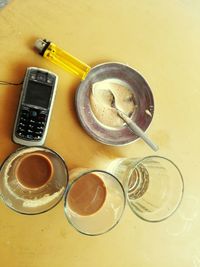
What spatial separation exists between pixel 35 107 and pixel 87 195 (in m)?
0.17

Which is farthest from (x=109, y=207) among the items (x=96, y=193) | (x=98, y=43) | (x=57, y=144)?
(x=98, y=43)

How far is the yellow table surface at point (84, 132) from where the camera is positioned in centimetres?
65

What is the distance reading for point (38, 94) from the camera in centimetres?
65

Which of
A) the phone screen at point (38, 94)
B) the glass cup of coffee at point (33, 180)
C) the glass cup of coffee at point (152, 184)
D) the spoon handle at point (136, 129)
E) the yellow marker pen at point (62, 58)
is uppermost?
the yellow marker pen at point (62, 58)

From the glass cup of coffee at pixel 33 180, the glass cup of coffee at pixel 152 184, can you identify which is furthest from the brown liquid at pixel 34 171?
the glass cup of coffee at pixel 152 184

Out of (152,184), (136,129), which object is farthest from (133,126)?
(152,184)

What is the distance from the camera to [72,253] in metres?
0.67

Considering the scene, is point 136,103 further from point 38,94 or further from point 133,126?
point 38,94

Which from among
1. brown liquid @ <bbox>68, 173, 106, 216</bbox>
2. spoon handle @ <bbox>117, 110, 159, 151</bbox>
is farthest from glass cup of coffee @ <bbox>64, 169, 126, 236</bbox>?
spoon handle @ <bbox>117, 110, 159, 151</bbox>

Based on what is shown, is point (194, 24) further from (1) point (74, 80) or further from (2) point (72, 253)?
(2) point (72, 253)

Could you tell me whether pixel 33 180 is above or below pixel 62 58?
below

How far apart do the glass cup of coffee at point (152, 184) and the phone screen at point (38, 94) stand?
0.17m

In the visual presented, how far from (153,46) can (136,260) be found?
15.5 inches

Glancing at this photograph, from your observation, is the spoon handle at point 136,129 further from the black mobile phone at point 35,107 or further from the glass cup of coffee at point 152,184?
the black mobile phone at point 35,107
